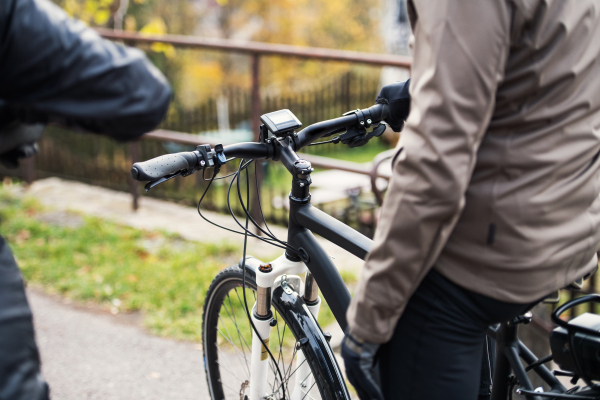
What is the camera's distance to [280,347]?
7.01 feet

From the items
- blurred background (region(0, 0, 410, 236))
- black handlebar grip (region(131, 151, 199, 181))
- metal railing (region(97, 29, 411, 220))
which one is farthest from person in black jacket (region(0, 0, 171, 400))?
blurred background (region(0, 0, 410, 236))

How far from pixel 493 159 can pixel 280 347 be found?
3.89ft

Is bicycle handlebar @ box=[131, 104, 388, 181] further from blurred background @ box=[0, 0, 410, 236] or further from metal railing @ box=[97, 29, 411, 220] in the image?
blurred background @ box=[0, 0, 410, 236]

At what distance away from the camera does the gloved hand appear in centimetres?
139

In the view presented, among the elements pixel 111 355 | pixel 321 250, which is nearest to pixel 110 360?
pixel 111 355

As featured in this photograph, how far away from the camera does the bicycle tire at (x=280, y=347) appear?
178 centimetres

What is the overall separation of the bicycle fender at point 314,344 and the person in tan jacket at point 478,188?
31 centimetres

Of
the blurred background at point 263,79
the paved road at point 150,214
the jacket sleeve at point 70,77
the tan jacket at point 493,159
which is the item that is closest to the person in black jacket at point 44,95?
Answer: the jacket sleeve at point 70,77

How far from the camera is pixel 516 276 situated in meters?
1.33

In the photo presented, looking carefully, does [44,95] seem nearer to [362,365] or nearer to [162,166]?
[162,166]

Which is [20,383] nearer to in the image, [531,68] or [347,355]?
[347,355]

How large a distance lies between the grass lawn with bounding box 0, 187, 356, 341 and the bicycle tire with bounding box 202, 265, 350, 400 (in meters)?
0.83

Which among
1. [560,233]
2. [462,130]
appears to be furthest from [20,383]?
[560,233]

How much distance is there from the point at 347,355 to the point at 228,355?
1592mm
